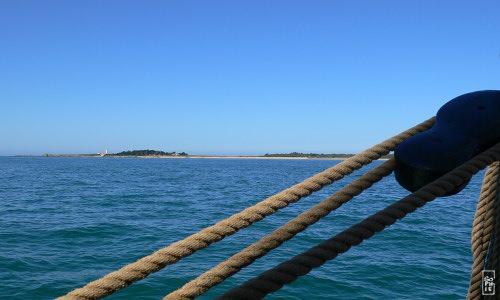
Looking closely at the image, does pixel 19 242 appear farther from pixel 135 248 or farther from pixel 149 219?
pixel 149 219

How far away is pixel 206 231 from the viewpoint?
1.17 meters

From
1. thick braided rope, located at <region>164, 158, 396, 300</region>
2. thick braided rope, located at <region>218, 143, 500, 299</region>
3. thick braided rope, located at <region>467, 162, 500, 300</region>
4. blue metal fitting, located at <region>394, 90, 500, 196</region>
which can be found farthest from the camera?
thick braided rope, located at <region>467, 162, 500, 300</region>

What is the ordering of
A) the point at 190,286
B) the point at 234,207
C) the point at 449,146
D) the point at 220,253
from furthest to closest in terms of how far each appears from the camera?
the point at 234,207, the point at 220,253, the point at 449,146, the point at 190,286

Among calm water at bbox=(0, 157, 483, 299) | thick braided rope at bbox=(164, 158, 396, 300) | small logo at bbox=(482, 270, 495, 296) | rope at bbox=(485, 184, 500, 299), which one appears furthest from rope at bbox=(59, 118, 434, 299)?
calm water at bbox=(0, 157, 483, 299)

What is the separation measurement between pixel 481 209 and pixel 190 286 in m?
1.26

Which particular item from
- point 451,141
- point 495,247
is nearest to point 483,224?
point 495,247

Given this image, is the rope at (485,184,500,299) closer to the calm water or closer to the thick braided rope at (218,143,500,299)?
the thick braided rope at (218,143,500,299)

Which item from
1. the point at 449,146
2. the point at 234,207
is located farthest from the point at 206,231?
the point at 234,207

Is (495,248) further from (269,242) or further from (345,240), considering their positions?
(269,242)

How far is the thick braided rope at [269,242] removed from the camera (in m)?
1.07

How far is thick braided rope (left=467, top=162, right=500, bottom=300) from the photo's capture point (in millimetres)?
1618

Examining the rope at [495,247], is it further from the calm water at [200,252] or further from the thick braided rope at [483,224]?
the calm water at [200,252]

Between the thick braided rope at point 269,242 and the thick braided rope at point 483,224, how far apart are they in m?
0.49

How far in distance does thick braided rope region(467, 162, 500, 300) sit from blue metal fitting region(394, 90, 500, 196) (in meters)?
0.27
